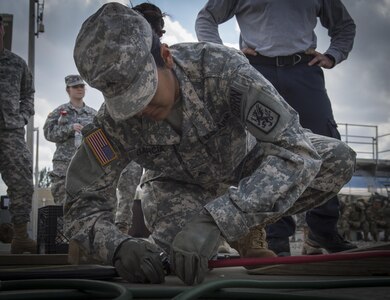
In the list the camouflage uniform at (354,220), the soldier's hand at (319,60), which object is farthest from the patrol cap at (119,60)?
the camouflage uniform at (354,220)

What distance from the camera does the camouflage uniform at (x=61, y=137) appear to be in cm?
551

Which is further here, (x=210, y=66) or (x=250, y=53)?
(x=250, y=53)

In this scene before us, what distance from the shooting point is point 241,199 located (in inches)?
62.4

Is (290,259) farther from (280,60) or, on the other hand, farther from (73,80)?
(73,80)

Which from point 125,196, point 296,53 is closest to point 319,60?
point 296,53

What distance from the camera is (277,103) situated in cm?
173

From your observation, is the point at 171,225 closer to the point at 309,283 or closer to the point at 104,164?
the point at 104,164

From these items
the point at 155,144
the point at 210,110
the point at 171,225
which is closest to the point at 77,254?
the point at 171,225

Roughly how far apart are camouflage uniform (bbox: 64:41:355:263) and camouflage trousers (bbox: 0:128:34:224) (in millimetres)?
1789

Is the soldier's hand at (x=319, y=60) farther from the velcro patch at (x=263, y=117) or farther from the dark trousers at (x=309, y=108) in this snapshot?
the velcro patch at (x=263, y=117)

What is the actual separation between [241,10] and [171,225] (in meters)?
1.24

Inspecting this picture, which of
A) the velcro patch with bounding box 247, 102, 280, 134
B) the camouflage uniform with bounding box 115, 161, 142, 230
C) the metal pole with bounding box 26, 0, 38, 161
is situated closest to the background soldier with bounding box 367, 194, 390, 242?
the metal pole with bounding box 26, 0, 38, 161

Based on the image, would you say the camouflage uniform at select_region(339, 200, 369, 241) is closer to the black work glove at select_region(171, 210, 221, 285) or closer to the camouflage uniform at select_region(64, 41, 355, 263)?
the camouflage uniform at select_region(64, 41, 355, 263)

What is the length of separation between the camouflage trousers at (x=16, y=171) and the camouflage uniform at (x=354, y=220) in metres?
10.3
